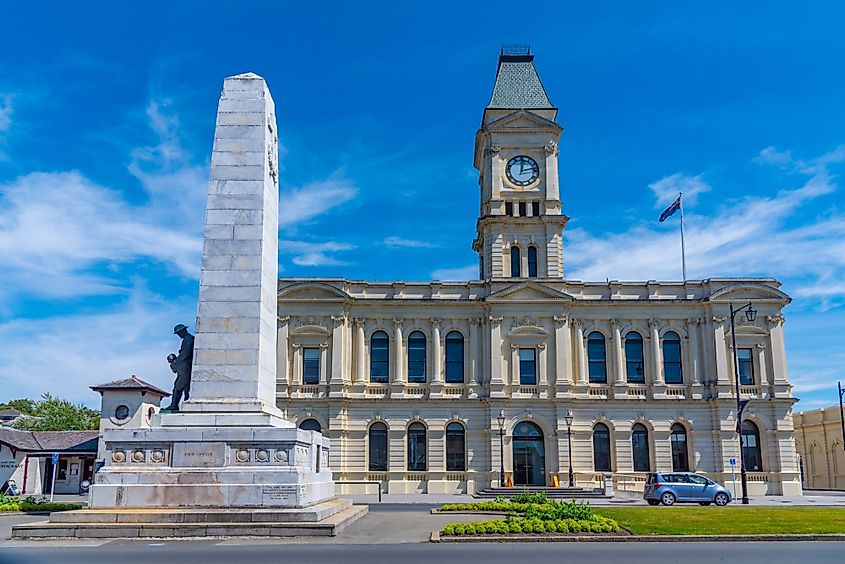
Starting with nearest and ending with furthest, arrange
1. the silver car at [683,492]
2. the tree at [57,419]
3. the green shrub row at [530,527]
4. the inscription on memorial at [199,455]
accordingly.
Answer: the green shrub row at [530,527] → the inscription on memorial at [199,455] → the silver car at [683,492] → the tree at [57,419]

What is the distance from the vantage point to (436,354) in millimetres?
51969

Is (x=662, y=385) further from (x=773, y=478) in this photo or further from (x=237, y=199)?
(x=237, y=199)

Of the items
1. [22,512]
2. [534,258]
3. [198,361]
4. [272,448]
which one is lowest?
[22,512]

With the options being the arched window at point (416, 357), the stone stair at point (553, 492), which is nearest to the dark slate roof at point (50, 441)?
the arched window at point (416, 357)

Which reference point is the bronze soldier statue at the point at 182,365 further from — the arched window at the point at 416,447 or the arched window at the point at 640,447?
the arched window at the point at 640,447

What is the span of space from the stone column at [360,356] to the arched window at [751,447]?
916 inches

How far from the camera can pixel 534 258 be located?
53.5 m

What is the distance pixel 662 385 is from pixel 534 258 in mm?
11066

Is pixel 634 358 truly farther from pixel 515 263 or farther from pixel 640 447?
pixel 515 263

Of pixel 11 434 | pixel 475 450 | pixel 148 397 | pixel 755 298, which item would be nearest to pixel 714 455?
pixel 755 298

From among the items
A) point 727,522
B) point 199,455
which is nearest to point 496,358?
point 727,522

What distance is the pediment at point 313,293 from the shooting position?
5141cm

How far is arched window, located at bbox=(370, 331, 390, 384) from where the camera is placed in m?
52.3

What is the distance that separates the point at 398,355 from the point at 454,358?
3.55 m
